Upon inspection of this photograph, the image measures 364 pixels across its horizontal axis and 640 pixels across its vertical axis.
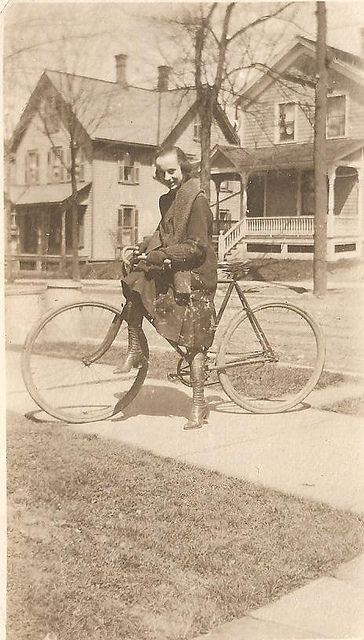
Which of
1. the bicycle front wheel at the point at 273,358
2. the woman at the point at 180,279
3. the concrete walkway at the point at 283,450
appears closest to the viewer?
the concrete walkway at the point at 283,450

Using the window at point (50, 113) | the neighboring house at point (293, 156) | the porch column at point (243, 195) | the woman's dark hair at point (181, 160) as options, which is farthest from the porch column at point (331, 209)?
the window at point (50, 113)

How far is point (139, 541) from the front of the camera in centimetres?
232

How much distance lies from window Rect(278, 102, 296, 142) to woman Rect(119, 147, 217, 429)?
36 centimetres

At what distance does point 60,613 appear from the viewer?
219 centimetres

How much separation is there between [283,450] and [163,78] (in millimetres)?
1332

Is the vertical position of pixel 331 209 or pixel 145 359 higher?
pixel 331 209

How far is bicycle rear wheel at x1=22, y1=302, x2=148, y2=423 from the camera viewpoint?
2555mm

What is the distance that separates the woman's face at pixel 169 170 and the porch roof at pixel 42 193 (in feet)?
0.77

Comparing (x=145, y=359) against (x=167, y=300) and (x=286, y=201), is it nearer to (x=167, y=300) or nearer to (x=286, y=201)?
(x=167, y=300)

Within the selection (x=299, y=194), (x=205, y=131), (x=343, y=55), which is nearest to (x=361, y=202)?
(x=299, y=194)

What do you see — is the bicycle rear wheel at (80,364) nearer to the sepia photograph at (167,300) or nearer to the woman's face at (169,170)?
the sepia photograph at (167,300)

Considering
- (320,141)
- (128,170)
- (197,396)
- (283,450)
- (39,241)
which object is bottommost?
(283,450)

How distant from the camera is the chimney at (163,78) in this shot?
250 centimetres

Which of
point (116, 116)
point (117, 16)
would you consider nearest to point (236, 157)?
point (116, 116)
